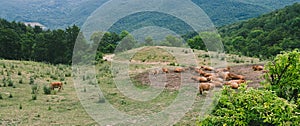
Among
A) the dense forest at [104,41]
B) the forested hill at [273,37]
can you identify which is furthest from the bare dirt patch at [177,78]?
the forested hill at [273,37]

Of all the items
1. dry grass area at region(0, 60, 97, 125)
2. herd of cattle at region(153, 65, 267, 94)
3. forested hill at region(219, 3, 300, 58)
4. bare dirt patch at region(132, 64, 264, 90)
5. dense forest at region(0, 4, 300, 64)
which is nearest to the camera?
dry grass area at region(0, 60, 97, 125)

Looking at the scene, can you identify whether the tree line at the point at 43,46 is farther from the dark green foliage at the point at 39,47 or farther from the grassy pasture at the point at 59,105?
the grassy pasture at the point at 59,105

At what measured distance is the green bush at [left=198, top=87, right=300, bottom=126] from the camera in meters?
5.53

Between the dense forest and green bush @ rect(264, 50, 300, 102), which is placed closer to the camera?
green bush @ rect(264, 50, 300, 102)

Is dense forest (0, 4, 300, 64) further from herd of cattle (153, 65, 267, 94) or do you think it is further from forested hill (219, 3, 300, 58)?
herd of cattle (153, 65, 267, 94)

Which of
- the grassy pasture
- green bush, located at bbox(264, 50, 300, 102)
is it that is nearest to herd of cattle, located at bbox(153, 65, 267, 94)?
the grassy pasture

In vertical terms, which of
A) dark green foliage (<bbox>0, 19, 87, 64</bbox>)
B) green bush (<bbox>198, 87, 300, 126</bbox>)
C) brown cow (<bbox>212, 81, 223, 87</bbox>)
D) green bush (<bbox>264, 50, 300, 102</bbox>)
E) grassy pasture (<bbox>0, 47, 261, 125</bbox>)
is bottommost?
grassy pasture (<bbox>0, 47, 261, 125</bbox>)

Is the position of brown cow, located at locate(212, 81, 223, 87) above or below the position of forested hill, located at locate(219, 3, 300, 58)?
below

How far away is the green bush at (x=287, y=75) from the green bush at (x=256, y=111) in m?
0.94

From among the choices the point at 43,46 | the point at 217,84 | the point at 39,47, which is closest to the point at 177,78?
the point at 217,84

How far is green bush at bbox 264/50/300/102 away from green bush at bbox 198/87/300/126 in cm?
94

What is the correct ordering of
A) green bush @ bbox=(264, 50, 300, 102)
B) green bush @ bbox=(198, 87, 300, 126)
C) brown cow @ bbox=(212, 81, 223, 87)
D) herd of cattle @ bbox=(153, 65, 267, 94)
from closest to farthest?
green bush @ bbox=(198, 87, 300, 126)
green bush @ bbox=(264, 50, 300, 102)
herd of cattle @ bbox=(153, 65, 267, 94)
brown cow @ bbox=(212, 81, 223, 87)

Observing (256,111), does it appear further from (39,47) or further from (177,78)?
(39,47)

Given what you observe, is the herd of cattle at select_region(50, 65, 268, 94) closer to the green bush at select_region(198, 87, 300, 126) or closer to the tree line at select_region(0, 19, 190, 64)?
the green bush at select_region(198, 87, 300, 126)
